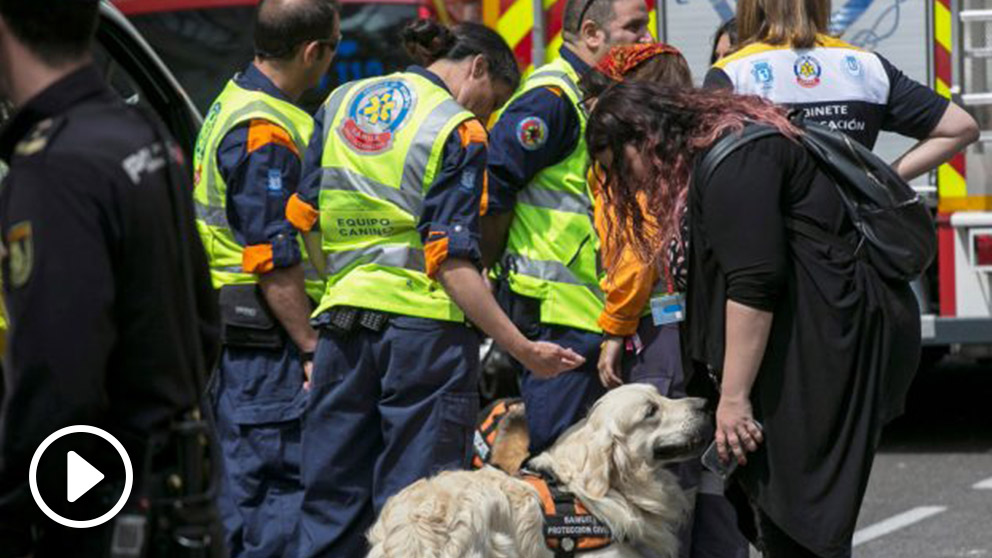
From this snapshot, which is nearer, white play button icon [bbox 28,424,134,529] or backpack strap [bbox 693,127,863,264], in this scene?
white play button icon [bbox 28,424,134,529]

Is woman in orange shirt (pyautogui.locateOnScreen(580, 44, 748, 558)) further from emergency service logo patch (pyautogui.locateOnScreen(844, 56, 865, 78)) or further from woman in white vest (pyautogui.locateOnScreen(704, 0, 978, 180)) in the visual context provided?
emergency service logo patch (pyautogui.locateOnScreen(844, 56, 865, 78))

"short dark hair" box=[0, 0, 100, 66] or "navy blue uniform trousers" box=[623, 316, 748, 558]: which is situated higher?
"short dark hair" box=[0, 0, 100, 66]

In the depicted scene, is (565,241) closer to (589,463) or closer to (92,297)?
(589,463)

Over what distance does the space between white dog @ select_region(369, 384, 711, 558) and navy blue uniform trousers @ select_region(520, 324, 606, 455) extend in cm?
26

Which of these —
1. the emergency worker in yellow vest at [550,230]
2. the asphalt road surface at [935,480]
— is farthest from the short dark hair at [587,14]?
the asphalt road surface at [935,480]

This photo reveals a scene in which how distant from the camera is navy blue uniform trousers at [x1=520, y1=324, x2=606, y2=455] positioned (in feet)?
20.0

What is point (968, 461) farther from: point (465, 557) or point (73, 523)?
point (73, 523)

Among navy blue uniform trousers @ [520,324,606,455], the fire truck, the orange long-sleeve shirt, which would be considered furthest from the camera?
the fire truck

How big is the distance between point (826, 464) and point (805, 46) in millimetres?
1508

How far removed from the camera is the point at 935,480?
942 cm

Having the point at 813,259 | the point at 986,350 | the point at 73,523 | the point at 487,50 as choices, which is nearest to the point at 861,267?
the point at 813,259

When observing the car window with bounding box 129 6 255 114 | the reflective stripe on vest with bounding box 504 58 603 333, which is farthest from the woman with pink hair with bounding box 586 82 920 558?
the car window with bounding box 129 6 255 114

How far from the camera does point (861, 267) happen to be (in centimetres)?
470

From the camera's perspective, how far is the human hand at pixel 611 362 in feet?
19.6
